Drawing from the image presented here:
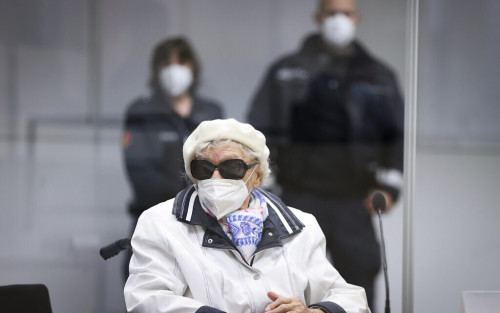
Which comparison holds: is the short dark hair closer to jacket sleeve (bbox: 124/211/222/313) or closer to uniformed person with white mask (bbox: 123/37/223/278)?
uniformed person with white mask (bbox: 123/37/223/278)

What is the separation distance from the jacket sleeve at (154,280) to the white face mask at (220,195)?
205 mm

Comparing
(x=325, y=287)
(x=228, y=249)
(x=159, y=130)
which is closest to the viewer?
(x=228, y=249)

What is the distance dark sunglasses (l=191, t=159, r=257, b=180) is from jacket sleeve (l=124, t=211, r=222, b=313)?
0.77ft

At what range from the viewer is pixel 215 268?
2814 mm

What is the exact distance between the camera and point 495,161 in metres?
4.24

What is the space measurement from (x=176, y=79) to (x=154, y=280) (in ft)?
5.32

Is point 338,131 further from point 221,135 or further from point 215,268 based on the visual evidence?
point 215,268

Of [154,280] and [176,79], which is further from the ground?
[176,79]

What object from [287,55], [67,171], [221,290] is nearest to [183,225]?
[221,290]

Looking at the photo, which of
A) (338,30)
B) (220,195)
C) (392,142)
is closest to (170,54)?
(338,30)

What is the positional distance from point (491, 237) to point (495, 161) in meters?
0.40

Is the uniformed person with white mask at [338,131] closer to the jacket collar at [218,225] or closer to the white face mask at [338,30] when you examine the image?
the white face mask at [338,30]

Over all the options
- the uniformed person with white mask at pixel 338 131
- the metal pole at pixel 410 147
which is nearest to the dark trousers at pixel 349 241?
the uniformed person with white mask at pixel 338 131

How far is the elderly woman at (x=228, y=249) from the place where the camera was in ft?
9.11
